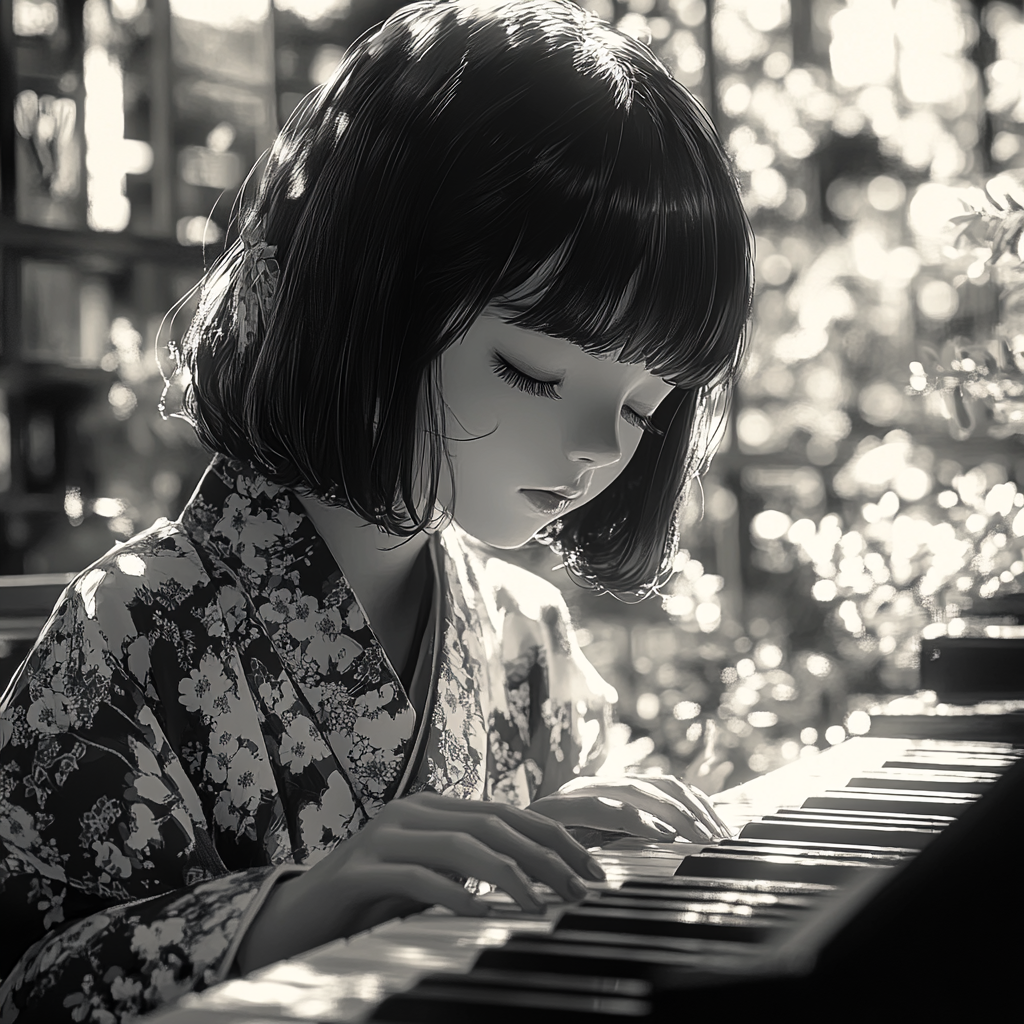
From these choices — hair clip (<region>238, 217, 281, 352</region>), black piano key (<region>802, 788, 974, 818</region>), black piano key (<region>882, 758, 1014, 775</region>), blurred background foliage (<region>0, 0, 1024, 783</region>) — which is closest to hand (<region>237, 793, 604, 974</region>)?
black piano key (<region>802, 788, 974, 818</region>)

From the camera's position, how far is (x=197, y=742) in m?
1.07

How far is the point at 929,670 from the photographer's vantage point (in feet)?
4.44

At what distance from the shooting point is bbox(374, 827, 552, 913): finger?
0.71 m

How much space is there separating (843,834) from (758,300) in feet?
10.4

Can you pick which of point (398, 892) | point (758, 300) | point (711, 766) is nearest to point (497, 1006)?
point (398, 892)

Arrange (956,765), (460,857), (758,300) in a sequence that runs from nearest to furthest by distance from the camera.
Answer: (460,857) < (956,765) < (758,300)

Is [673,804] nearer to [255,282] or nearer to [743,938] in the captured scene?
[743,938]

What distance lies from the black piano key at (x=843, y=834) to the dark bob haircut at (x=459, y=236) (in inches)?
15.2

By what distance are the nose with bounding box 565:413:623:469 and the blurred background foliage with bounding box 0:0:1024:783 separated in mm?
979

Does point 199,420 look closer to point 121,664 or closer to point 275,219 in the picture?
point 275,219

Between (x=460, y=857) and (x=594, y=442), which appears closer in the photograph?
(x=460, y=857)

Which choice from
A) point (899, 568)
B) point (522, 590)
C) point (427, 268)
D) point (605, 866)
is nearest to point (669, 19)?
point (899, 568)

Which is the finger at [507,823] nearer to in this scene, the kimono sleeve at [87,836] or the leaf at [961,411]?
the kimono sleeve at [87,836]

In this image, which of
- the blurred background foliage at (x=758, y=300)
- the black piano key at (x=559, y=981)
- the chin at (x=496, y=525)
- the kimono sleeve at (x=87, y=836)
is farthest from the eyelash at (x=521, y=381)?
the blurred background foliage at (x=758, y=300)
